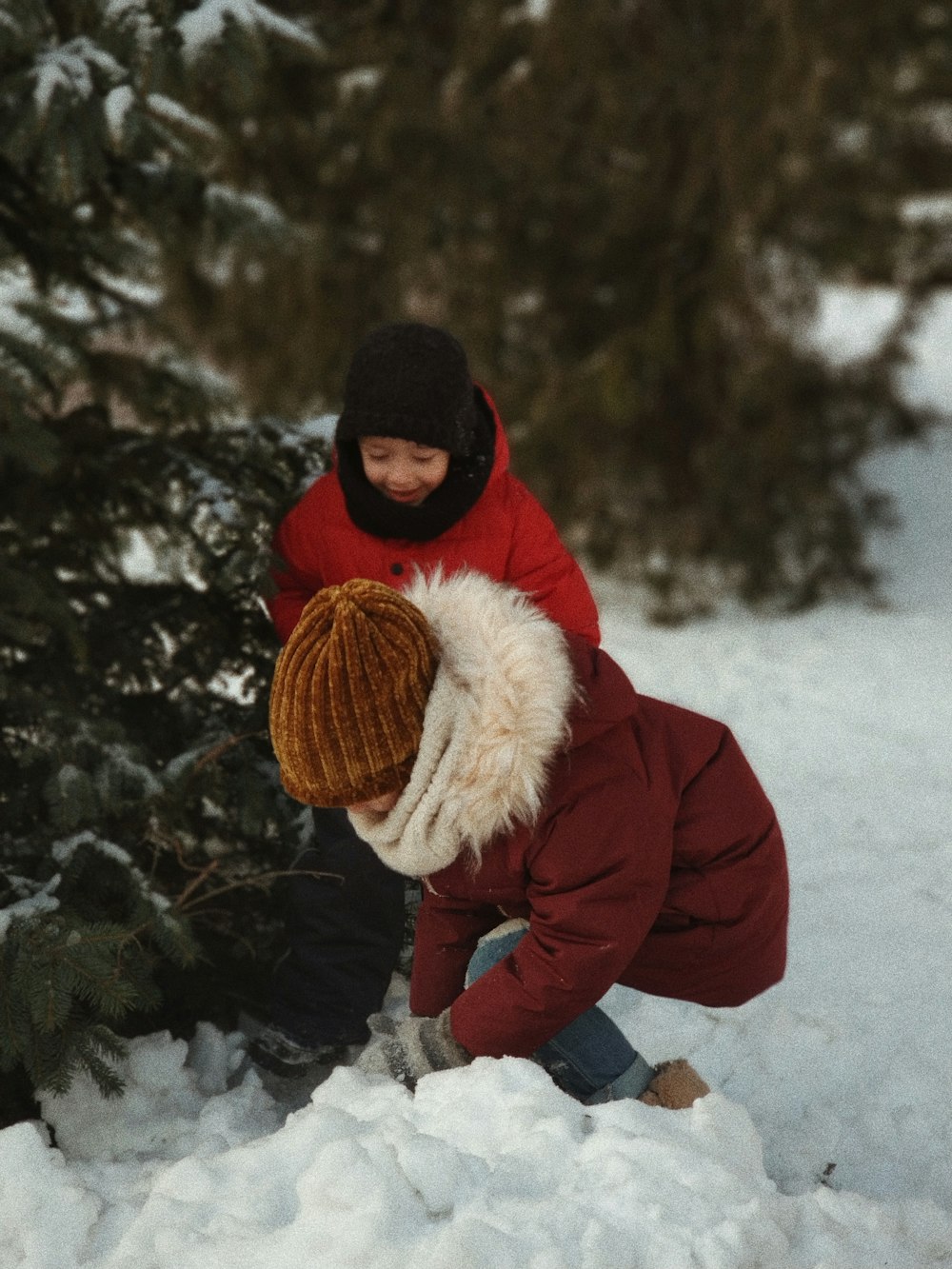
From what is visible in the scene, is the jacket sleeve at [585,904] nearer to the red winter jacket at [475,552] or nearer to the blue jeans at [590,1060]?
the blue jeans at [590,1060]

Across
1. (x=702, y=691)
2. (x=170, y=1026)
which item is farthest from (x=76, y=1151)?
(x=702, y=691)

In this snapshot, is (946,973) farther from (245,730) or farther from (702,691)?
(702,691)

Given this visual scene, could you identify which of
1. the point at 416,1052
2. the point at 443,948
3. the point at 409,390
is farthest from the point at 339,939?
the point at 409,390

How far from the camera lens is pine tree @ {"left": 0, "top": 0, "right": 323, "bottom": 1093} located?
259cm

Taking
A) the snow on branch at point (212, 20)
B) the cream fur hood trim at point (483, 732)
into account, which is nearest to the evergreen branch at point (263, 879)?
the cream fur hood trim at point (483, 732)

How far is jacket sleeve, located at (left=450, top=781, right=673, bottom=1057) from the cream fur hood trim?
9 centimetres

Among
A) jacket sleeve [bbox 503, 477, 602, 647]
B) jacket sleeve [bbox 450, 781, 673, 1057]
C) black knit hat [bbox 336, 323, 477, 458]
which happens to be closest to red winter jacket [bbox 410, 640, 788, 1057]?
jacket sleeve [bbox 450, 781, 673, 1057]

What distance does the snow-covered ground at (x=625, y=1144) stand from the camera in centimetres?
184

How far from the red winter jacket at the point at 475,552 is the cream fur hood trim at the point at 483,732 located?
60cm

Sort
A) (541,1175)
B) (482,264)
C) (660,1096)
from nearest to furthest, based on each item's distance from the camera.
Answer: (541,1175) → (660,1096) → (482,264)

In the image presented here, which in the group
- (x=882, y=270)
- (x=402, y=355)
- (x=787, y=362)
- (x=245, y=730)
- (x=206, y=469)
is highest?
(x=882, y=270)

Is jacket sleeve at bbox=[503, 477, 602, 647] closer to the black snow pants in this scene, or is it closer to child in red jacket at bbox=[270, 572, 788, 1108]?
child in red jacket at bbox=[270, 572, 788, 1108]

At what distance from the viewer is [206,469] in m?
2.90

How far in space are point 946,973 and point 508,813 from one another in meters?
1.64
